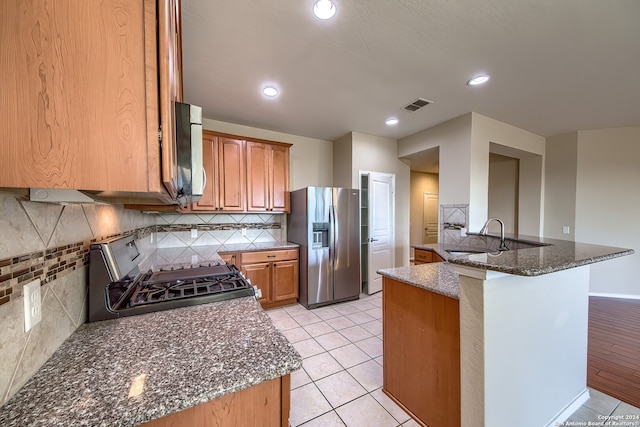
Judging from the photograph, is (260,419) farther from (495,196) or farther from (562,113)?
(495,196)

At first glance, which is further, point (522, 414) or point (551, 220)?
point (551, 220)

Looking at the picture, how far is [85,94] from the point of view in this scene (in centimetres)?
59

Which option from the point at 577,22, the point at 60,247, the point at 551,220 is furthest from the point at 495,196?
the point at 60,247

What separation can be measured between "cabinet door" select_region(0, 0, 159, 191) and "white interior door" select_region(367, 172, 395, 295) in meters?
3.52

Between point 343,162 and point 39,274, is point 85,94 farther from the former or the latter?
point 343,162

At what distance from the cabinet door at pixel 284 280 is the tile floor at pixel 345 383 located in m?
0.35

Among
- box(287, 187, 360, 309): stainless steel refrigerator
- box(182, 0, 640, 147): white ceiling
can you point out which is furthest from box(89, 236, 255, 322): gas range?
box(287, 187, 360, 309): stainless steel refrigerator

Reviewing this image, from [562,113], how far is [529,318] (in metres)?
3.32

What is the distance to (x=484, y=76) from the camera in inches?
90.3

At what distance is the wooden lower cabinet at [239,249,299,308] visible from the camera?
3.14 meters

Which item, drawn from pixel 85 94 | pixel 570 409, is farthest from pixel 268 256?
pixel 570 409

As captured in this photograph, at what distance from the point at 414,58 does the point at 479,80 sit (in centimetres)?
83

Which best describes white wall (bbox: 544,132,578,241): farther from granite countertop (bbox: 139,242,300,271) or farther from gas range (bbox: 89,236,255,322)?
gas range (bbox: 89,236,255,322)

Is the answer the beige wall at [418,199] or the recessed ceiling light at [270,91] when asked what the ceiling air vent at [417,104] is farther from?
the beige wall at [418,199]
